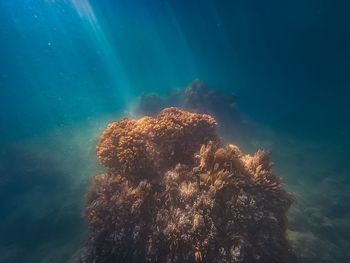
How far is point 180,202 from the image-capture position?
5.42 metres

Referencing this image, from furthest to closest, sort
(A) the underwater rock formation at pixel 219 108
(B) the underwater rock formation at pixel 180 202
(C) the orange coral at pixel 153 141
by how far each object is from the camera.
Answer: (A) the underwater rock formation at pixel 219 108 → (C) the orange coral at pixel 153 141 → (B) the underwater rock formation at pixel 180 202

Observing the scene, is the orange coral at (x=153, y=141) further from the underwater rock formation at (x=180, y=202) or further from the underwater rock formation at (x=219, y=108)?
the underwater rock formation at (x=219, y=108)

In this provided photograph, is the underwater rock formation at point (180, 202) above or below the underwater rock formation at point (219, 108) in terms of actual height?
below

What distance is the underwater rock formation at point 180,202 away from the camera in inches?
195

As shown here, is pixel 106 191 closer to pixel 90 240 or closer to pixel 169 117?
pixel 90 240

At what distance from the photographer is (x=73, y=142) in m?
27.8

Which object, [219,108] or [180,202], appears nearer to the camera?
[180,202]

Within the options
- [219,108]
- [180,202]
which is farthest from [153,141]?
[219,108]

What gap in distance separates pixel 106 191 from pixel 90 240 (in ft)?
3.53

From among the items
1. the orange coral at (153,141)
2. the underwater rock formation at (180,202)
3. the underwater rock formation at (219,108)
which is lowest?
the underwater rock formation at (180,202)

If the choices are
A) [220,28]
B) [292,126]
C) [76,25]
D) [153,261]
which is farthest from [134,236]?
[76,25]

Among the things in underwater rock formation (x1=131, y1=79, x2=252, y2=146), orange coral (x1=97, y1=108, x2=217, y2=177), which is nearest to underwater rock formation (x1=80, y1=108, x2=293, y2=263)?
orange coral (x1=97, y1=108, x2=217, y2=177)

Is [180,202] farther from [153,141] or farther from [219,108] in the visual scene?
[219,108]

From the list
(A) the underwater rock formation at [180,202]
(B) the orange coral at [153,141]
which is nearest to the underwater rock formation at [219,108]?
(B) the orange coral at [153,141]
